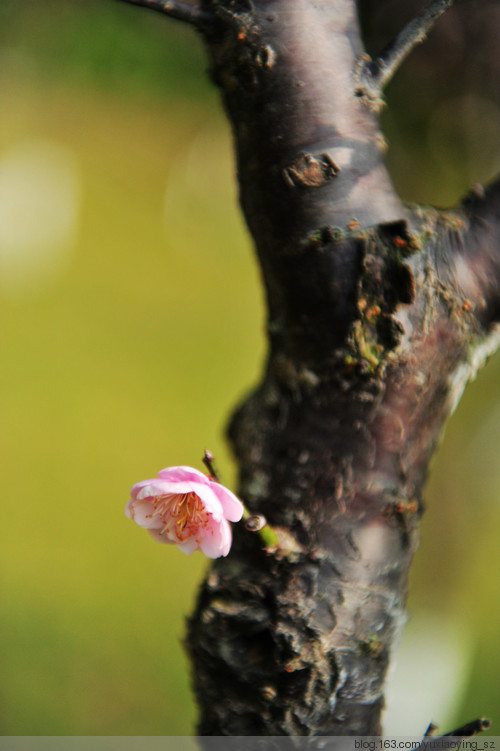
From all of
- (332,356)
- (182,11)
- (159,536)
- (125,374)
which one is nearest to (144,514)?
(159,536)

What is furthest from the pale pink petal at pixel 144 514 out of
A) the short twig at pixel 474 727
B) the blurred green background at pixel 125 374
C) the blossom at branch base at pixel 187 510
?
the blurred green background at pixel 125 374

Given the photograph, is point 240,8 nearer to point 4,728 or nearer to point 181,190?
point 181,190

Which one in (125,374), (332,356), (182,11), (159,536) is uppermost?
(182,11)

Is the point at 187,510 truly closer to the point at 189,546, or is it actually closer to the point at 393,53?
the point at 189,546

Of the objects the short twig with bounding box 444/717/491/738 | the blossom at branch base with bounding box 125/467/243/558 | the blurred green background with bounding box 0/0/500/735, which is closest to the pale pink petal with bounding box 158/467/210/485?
the blossom at branch base with bounding box 125/467/243/558

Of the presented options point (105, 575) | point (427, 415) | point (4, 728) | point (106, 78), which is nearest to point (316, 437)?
point (427, 415)

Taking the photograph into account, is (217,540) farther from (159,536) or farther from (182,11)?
(182,11)

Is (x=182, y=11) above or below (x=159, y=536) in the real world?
above

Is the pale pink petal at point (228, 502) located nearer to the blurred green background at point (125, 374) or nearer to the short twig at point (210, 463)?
the short twig at point (210, 463)

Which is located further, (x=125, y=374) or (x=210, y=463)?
(x=125, y=374)
